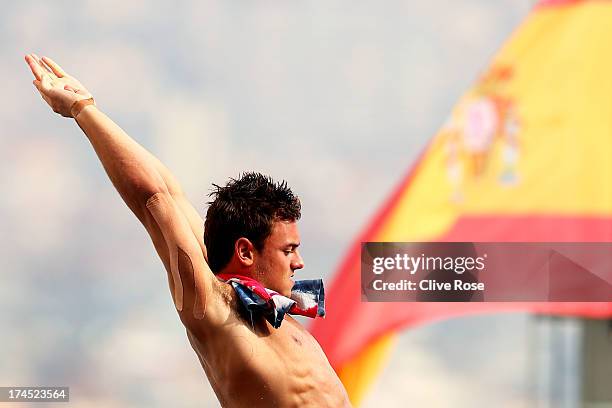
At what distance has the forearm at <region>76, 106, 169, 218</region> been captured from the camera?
275cm

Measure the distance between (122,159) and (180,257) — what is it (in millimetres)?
325

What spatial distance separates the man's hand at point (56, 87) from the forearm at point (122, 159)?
0.08m

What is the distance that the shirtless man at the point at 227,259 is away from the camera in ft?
9.21

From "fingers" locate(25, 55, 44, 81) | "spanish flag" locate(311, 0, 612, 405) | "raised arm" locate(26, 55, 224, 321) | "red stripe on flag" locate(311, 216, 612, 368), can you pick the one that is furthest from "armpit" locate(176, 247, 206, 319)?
"spanish flag" locate(311, 0, 612, 405)

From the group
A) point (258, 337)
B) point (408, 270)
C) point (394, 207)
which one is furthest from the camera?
point (394, 207)

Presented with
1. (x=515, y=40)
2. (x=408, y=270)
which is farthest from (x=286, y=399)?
(x=515, y=40)

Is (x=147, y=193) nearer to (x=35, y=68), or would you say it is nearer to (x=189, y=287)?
(x=189, y=287)

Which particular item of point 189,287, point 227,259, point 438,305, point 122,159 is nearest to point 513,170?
point 438,305

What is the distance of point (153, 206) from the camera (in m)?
2.82

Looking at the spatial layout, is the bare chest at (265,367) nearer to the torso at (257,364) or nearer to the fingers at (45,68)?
the torso at (257,364)

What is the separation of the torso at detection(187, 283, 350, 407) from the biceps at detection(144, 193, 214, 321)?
84 millimetres

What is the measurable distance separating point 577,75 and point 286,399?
517 cm

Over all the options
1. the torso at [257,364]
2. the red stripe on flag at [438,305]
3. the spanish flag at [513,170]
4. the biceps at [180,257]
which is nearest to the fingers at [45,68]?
the biceps at [180,257]

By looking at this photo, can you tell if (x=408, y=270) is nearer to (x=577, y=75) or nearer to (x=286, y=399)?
(x=577, y=75)
